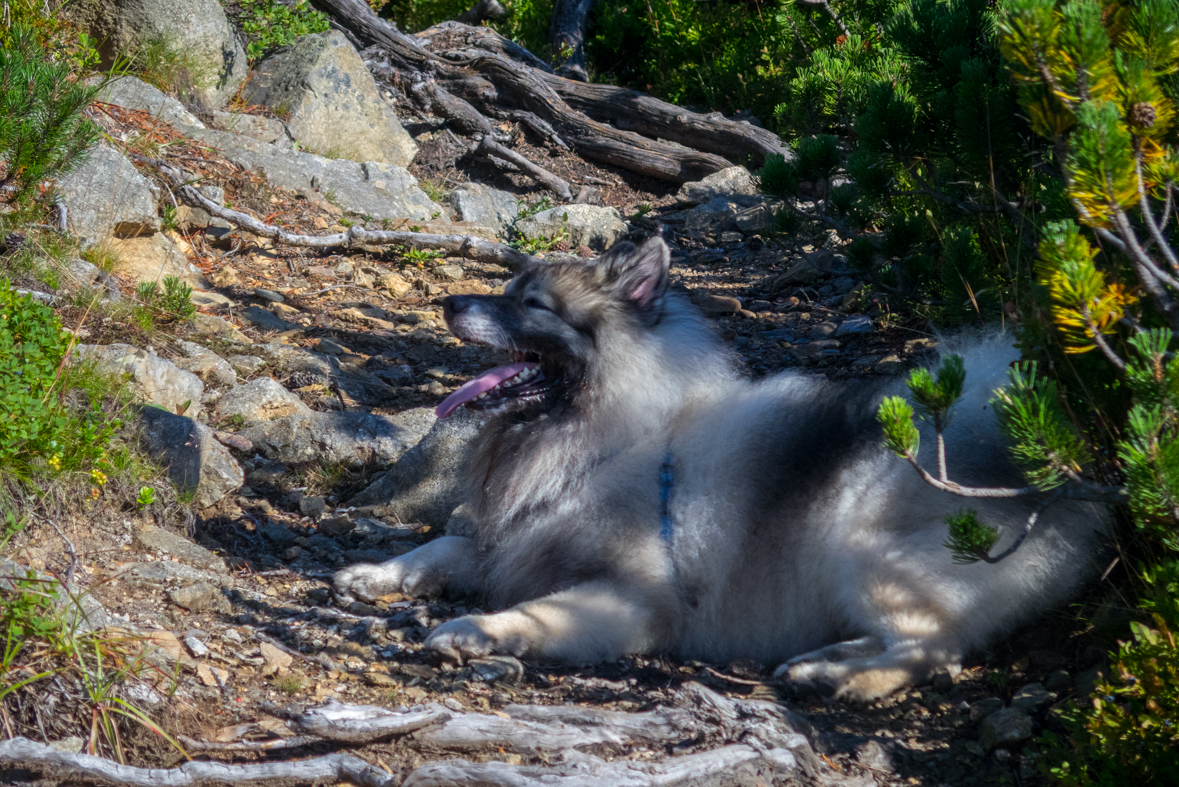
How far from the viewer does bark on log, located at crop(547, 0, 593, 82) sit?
11656 mm

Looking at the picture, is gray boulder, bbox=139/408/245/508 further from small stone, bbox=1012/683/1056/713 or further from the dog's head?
small stone, bbox=1012/683/1056/713

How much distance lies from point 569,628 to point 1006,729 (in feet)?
4.77

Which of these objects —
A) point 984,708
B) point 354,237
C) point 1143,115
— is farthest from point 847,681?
point 354,237

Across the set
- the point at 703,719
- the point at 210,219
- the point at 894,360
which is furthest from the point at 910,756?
the point at 210,219

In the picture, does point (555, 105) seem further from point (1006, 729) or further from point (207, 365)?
point (1006, 729)

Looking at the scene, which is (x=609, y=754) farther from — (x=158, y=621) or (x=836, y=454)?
(x=158, y=621)

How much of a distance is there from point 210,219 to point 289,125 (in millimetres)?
1997

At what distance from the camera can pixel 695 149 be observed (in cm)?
1011

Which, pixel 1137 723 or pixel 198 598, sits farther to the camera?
pixel 198 598

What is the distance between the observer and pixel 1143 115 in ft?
6.54

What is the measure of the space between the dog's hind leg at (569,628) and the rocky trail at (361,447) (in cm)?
9

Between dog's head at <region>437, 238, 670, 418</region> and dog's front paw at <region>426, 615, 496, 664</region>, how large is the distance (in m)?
0.93

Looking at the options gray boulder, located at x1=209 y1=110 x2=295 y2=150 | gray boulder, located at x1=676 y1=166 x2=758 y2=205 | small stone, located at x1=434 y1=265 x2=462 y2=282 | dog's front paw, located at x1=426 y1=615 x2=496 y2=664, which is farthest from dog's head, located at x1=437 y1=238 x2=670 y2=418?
gray boulder, located at x1=676 y1=166 x2=758 y2=205

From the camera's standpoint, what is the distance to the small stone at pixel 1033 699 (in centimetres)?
273
